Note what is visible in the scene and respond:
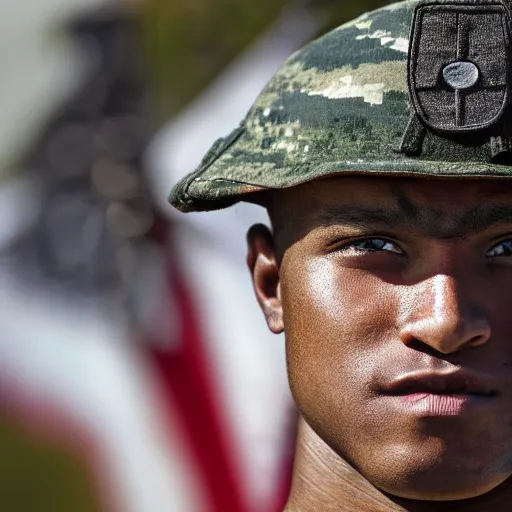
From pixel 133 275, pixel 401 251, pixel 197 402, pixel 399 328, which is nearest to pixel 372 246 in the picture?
pixel 401 251

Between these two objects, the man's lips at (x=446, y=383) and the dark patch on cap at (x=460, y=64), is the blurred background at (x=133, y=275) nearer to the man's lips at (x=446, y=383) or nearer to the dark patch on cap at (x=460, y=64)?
the dark patch on cap at (x=460, y=64)

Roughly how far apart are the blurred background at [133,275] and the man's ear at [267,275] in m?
2.16

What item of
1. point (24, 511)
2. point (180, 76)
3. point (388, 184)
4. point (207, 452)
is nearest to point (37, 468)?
point (24, 511)

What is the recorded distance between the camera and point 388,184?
6.70ft

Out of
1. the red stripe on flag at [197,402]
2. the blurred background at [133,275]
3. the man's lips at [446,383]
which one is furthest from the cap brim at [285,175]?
the red stripe on flag at [197,402]

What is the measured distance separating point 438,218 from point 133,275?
3.39 meters

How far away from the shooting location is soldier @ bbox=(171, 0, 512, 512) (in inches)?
76.0

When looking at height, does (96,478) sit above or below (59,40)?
below

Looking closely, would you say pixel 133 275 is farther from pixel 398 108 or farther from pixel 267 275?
pixel 398 108

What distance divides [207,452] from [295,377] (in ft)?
9.55

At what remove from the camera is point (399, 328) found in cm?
196

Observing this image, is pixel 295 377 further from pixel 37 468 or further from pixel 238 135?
pixel 37 468

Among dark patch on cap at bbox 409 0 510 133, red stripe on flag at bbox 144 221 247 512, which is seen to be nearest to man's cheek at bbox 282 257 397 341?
dark patch on cap at bbox 409 0 510 133

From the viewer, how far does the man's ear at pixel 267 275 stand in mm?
2332
